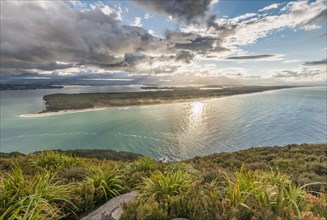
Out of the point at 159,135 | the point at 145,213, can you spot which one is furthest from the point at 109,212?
the point at 159,135

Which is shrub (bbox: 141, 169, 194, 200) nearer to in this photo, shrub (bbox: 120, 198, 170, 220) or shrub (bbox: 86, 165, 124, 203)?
shrub (bbox: 120, 198, 170, 220)

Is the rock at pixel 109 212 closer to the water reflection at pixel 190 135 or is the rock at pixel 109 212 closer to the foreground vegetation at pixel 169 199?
the foreground vegetation at pixel 169 199

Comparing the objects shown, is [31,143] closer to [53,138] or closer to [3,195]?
[53,138]

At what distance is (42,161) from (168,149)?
3726 cm

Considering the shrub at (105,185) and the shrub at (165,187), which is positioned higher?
the shrub at (165,187)

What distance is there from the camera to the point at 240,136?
172 ft

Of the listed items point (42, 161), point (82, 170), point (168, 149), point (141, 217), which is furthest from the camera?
point (168, 149)

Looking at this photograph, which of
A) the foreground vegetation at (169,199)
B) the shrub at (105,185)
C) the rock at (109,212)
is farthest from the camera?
the shrub at (105,185)

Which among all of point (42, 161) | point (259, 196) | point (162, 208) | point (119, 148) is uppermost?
point (259, 196)

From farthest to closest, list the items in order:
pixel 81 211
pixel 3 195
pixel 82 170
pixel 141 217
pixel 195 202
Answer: pixel 82 170, pixel 81 211, pixel 3 195, pixel 195 202, pixel 141 217

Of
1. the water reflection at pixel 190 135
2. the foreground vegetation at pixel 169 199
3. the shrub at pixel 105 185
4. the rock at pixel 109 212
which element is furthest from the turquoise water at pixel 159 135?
the rock at pixel 109 212

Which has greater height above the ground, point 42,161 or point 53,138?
point 42,161

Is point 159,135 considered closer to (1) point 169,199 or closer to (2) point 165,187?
(2) point 165,187

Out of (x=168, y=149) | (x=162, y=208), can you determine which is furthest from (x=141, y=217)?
(x=168, y=149)
